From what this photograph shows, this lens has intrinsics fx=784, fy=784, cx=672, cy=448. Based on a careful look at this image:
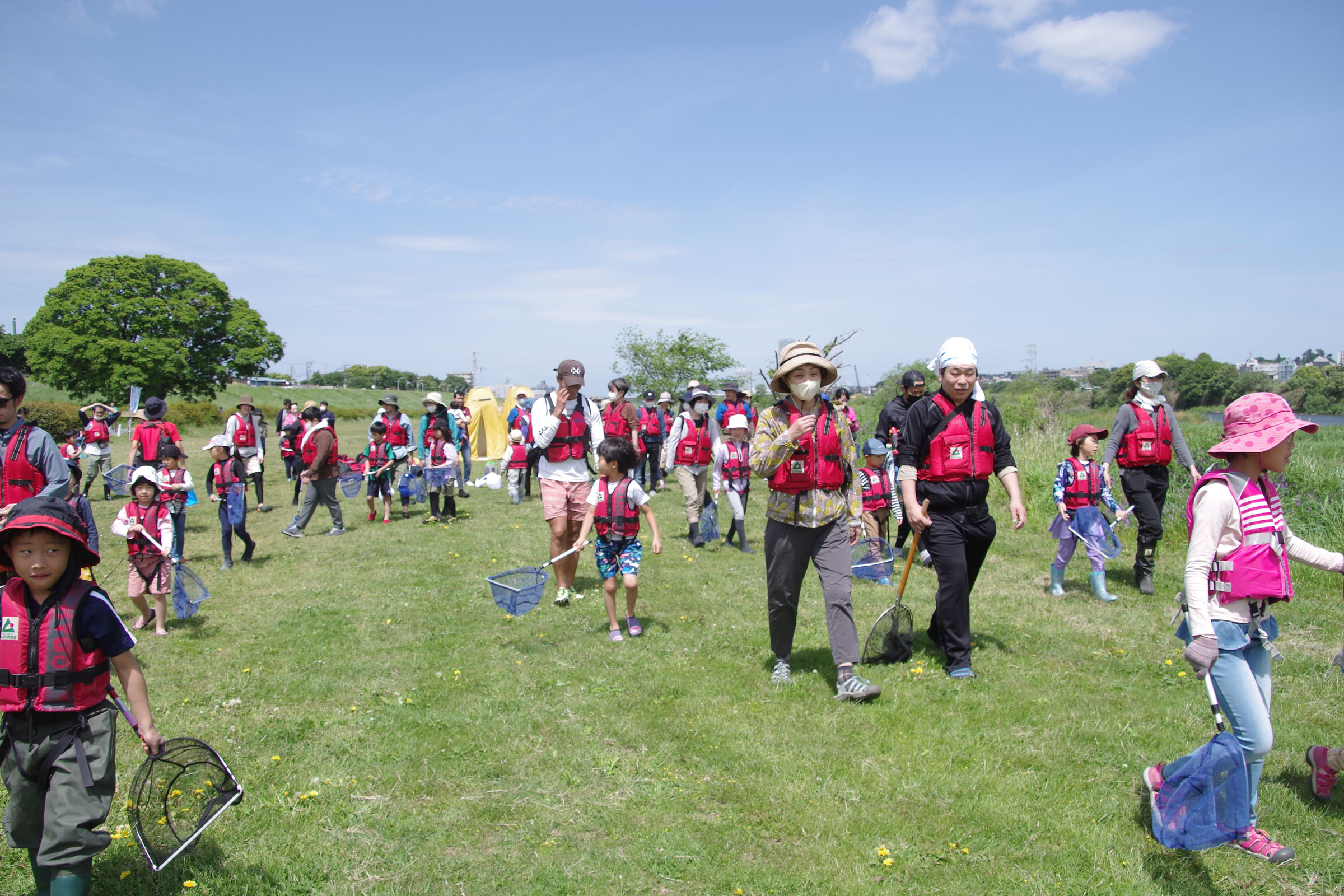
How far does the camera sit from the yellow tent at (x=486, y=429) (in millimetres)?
21969

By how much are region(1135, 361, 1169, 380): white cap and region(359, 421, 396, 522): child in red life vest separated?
11.2 m

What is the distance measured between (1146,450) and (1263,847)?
527 cm

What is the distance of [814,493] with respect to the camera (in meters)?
5.23

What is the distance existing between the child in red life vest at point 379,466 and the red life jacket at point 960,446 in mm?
10534

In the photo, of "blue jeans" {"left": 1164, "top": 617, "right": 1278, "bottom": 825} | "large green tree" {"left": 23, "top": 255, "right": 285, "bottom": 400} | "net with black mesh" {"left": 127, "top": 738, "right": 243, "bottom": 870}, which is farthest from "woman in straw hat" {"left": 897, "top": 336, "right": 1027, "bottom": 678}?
"large green tree" {"left": 23, "top": 255, "right": 285, "bottom": 400}

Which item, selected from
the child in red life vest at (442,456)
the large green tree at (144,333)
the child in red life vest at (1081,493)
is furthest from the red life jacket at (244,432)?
the large green tree at (144,333)

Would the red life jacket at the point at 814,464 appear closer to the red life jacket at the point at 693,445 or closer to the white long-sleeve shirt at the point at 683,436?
the white long-sleeve shirt at the point at 683,436

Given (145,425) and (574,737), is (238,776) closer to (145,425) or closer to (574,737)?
(574,737)

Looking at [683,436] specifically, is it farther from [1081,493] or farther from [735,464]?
[1081,493]

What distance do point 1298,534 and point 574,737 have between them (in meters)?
10.4

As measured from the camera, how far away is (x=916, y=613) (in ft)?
24.9

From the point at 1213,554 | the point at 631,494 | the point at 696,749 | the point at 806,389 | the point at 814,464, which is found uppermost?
the point at 806,389

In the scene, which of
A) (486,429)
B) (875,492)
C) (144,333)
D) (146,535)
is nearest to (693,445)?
(875,492)

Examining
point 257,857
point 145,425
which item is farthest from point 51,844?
point 145,425
